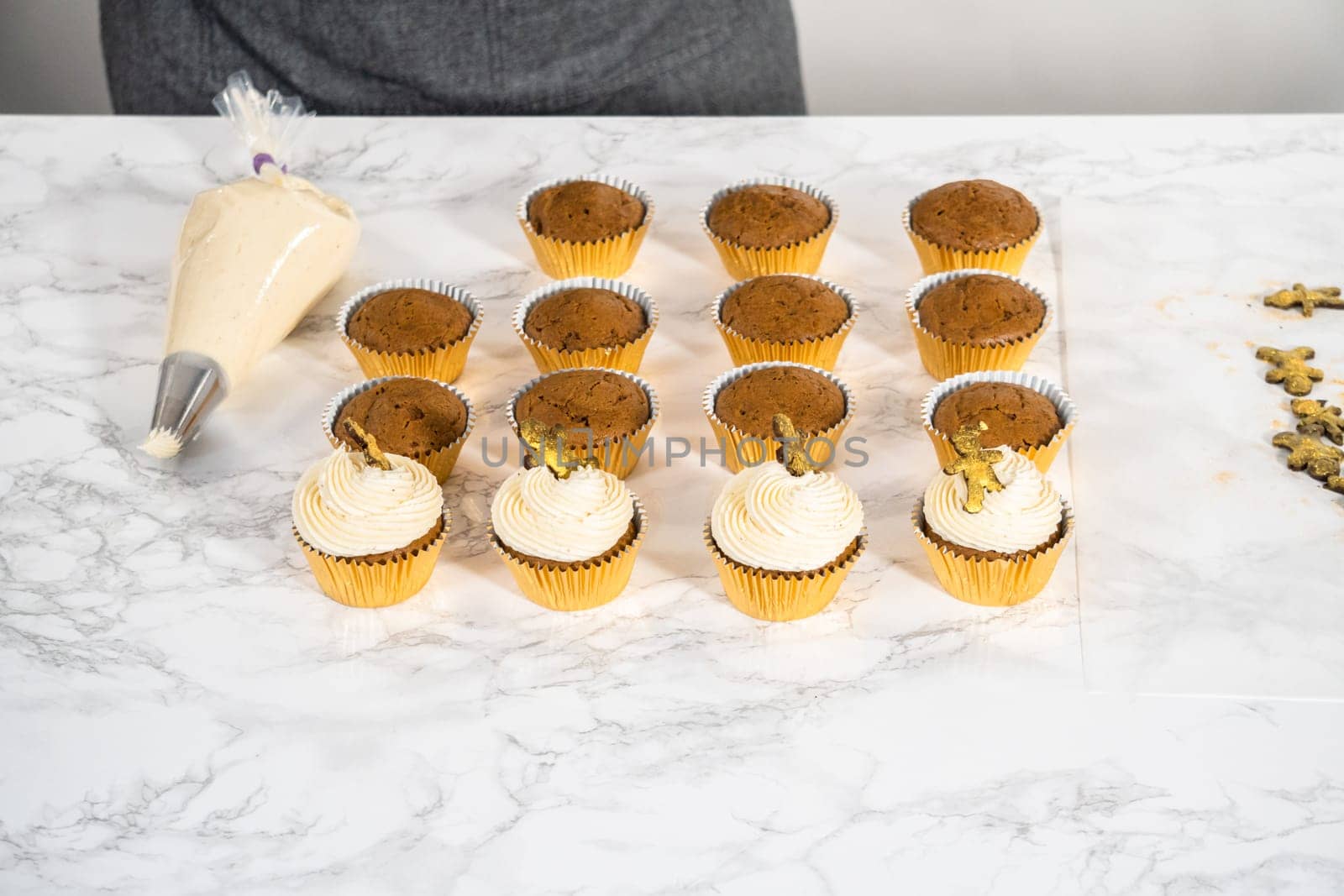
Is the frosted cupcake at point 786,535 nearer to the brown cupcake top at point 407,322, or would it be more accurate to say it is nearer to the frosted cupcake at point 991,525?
the frosted cupcake at point 991,525

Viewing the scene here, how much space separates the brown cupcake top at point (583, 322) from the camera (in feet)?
9.01

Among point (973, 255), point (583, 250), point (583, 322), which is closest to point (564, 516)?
point (583, 322)

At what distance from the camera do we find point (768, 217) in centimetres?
298

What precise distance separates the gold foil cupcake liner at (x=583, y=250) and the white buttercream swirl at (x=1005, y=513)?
0.99 meters

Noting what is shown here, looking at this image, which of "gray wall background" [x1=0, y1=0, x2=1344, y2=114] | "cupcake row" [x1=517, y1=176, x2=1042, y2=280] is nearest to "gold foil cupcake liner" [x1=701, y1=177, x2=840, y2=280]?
"cupcake row" [x1=517, y1=176, x2=1042, y2=280]

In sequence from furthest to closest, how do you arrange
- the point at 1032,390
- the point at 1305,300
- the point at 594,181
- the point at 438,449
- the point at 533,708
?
the point at 594,181 < the point at 1305,300 < the point at 1032,390 < the point at 438,449 < the point at 533,708

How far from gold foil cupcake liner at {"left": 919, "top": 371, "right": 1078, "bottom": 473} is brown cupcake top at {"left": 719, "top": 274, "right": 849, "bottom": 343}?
25 centimetres

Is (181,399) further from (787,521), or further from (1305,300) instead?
(1305,300)

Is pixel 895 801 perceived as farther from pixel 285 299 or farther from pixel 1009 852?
pixel 285 299

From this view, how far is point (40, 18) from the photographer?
16.4ft

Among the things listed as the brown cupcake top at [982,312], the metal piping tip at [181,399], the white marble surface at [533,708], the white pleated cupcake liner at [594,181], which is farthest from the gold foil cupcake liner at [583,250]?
the metal piping tip at [181,399]

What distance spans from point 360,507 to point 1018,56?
3514 millimetres

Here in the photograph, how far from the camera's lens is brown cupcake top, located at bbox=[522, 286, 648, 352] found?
9.01ft

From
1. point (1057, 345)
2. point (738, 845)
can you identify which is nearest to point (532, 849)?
point (738, 845)
